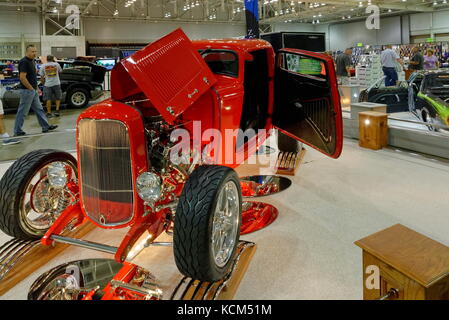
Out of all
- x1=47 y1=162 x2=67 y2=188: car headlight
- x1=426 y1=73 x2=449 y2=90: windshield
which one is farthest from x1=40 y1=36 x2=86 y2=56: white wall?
x1=47 y1=162 x2=67 y2=188: car headlight

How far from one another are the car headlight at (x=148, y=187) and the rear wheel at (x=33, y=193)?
2.40 feet

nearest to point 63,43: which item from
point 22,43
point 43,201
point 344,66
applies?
point 22,43

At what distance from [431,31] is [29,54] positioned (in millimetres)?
24035

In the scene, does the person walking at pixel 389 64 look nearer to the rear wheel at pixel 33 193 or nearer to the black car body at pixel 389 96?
the black car body at pixel 389 96

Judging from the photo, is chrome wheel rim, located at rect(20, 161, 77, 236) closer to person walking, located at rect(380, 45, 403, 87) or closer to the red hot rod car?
the red hot rod car

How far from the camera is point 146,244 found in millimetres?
2539

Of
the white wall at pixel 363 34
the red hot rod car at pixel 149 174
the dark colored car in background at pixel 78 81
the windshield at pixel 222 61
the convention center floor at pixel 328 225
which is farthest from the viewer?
the white wall at pixel 363 34

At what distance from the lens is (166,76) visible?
2.63 meters

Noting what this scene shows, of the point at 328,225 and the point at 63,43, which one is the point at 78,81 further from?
the point at 63,43

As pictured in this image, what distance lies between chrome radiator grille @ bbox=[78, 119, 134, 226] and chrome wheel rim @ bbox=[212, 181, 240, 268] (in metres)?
0.55

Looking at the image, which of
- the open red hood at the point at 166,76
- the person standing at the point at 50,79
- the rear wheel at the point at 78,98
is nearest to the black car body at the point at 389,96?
the open red hood at the point at 166,76

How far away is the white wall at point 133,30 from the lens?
23.1m

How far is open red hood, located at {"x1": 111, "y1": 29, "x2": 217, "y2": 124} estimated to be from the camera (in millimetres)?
2453

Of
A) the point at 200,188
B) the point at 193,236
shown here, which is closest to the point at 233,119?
the point at 200,188
